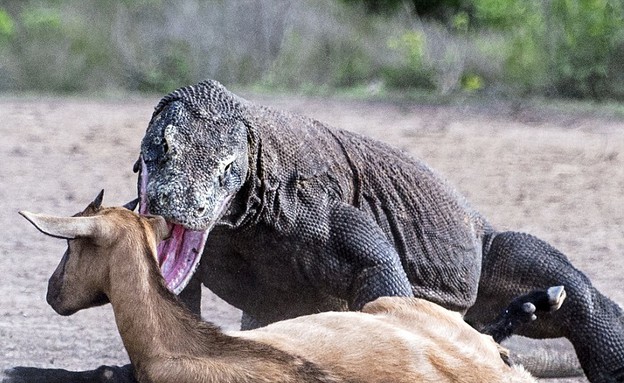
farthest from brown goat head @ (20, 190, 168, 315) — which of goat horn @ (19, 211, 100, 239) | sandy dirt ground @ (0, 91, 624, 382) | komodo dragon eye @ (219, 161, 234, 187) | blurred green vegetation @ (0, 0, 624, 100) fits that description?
blurred green vegetation @ (0, 0, 624, 100)

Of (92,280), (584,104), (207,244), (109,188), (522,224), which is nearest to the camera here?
(92,280)

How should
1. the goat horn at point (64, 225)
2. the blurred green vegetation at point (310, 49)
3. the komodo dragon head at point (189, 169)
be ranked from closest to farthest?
the goat horn at point (64, 225), the komodo dragon head at point (189, 169), the blurred green vegetation at point (310, 49)

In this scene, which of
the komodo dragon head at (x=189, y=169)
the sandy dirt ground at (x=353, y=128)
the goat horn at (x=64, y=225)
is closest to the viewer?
the goat horn at (x=64, y=225)

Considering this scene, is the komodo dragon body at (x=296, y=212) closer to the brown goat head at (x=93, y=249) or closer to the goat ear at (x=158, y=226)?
the goat ear at (x=158, y=226)

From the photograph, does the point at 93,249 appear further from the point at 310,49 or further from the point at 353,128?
the point at 310,49

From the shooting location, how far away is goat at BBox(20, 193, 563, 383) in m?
5.28

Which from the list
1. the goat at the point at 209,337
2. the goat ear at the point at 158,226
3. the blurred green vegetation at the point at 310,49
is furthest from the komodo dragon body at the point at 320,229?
the blurred green vegetation at the point at 310,49

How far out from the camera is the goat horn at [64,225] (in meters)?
5.21

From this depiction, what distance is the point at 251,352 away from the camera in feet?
17.4

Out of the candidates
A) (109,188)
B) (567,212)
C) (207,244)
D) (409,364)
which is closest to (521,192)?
(567,212)

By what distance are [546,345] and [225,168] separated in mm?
3249

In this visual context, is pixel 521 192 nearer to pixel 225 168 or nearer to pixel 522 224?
pixel 522 224

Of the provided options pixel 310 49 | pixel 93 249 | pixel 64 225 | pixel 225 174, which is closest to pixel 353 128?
pixel 310 49

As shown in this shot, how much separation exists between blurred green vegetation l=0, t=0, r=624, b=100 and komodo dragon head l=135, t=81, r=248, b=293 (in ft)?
52.7
